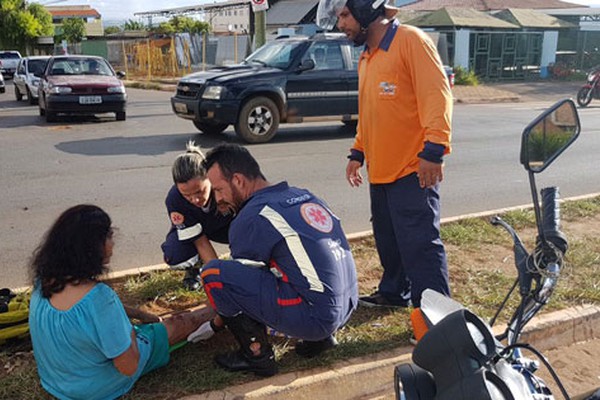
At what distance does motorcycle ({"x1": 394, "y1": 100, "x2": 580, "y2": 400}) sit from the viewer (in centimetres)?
142

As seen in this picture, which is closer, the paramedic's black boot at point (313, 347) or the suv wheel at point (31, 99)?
the paramedic's black boot at point (313, 347)

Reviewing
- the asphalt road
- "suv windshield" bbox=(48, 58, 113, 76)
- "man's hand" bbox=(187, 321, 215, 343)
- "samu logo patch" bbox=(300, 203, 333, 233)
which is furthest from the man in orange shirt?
"suv windshield" bbox=(48, 58, 113, 76)

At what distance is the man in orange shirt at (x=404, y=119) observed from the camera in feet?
10.5

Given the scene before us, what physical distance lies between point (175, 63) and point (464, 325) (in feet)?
98.6

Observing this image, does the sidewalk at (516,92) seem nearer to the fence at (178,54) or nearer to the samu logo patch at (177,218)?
the fence at (178,54)

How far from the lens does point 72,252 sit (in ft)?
8.50

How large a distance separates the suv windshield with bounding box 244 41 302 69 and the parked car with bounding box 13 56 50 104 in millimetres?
9080

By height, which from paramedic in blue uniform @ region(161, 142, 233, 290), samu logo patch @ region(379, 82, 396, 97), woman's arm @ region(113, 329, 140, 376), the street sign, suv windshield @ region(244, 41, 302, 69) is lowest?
woman's arm @ region(113, 329, 140, 376)

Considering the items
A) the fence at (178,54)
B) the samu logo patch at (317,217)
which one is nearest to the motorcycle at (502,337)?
the samu logo patch at (317,217)

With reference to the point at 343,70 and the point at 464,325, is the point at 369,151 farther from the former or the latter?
the point at 343,70

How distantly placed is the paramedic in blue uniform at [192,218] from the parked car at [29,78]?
15.5 meters

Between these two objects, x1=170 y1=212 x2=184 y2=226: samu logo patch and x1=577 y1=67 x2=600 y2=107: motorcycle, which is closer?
x1=170 y1=212 x2=184 y2=226: samu logo patch

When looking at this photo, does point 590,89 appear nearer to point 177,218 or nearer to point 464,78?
point 464,78

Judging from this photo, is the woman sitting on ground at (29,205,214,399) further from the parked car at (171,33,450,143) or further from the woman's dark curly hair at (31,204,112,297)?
the parked car at (171,33,450,143)
